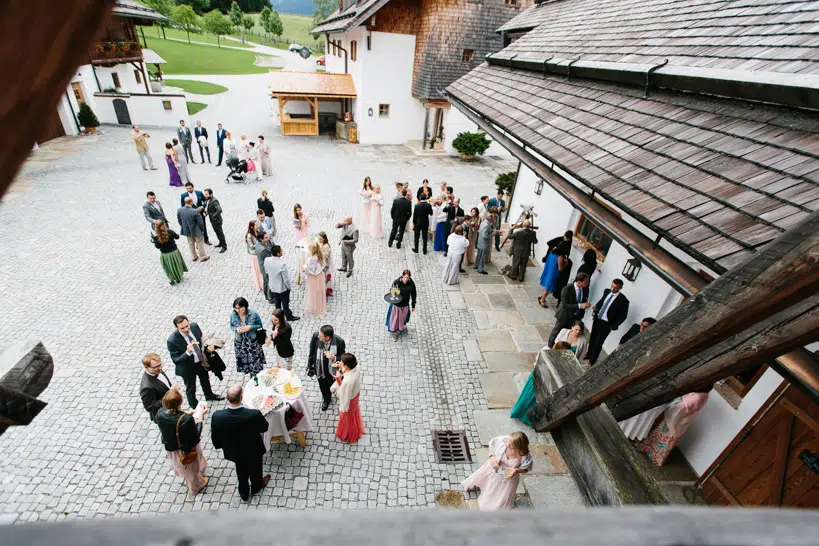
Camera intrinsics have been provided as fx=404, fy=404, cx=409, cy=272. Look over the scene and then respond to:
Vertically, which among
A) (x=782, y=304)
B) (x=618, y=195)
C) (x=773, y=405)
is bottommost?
(x=773, y=405)

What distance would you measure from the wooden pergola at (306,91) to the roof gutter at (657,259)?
17257 mm

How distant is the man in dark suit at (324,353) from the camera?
5679 mm

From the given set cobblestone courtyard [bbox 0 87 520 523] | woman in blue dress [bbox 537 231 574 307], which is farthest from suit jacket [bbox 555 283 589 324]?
cobblestone courtyard [bbox 0 87 520 523]

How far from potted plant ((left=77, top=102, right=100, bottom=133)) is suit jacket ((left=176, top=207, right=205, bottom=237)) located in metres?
15.5

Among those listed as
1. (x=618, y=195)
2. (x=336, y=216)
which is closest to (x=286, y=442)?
(x=618, y=195)

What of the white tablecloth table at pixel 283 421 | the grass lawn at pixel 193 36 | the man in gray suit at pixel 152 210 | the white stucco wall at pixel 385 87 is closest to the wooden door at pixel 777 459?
the white tablecloth table at pixel 283 421

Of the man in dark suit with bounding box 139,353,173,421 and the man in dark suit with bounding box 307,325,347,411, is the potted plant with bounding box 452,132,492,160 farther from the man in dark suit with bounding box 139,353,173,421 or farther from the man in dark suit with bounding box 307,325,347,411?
the man in dark suit with bounding box 139,353,173,421

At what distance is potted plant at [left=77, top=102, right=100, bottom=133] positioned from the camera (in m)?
18.9

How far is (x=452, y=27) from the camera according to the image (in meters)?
19.3

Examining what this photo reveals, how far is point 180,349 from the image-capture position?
540cm

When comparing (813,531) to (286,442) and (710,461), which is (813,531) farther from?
(710,461)

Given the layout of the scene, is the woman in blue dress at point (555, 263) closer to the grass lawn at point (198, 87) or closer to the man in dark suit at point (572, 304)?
the man in dark suit at point (572, 304)

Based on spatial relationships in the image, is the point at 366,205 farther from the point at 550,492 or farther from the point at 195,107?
the point at 195,107

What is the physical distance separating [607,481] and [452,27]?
21.6 meters
